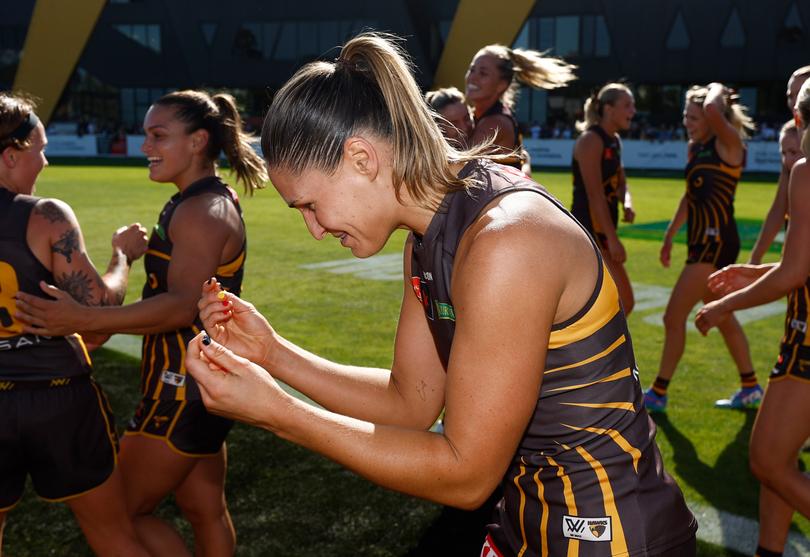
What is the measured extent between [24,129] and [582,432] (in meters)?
2.47

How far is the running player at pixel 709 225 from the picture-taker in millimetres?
6074

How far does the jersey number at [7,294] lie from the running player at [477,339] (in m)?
1.51

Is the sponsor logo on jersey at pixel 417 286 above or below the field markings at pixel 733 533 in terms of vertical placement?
above

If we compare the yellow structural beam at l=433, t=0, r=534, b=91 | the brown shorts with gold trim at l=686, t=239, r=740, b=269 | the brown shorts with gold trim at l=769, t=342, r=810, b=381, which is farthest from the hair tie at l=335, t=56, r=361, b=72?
the yellow structural beam at l=433, t=0, r=534, b=91

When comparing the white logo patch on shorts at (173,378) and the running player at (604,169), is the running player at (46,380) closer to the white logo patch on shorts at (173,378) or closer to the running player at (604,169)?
the white logo patch on shorts at (173,378)

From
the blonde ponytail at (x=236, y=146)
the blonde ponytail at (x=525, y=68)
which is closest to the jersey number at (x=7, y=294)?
the blonde ponytail at (x=236, y=146)

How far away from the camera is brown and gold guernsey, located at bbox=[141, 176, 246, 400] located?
11.5 feet

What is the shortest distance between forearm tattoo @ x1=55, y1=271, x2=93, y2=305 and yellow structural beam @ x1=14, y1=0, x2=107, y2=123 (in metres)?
39.3

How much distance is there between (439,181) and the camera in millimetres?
1864

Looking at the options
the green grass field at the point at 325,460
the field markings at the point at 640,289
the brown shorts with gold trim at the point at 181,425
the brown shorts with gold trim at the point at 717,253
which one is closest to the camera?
the brown shorts with gold trim at the point at 181,425

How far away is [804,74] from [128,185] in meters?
21.1

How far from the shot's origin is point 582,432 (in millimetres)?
1904

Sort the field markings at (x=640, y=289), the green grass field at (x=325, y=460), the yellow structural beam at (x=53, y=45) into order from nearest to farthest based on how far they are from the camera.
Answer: the green grass field at (x=325, y=460)
the field markings at (x=640, y=289)
the yellow structural beam at (x=53, y=45)

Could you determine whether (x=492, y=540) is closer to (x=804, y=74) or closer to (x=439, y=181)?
(x=439, y=181)
